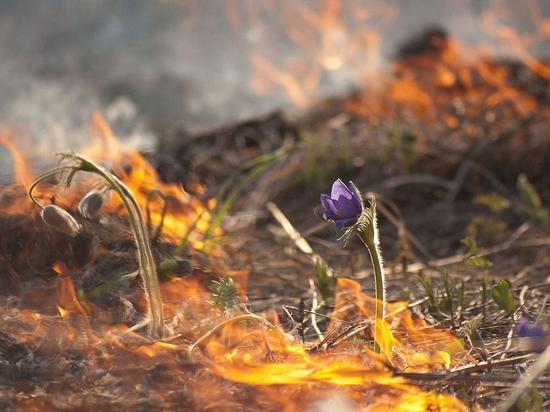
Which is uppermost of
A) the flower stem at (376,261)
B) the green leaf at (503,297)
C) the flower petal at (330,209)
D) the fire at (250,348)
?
the flower petal at (330,209)

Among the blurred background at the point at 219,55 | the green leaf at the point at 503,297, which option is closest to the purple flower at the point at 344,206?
the green leaf at the point at 503,297

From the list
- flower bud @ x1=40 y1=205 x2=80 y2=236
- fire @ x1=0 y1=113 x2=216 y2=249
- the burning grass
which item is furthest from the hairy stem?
fire @ x1=0 y1=113 x2=216 y2=249

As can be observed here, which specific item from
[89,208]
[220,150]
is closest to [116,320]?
[89,208]

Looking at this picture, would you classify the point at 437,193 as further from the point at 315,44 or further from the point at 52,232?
the point at 315,44

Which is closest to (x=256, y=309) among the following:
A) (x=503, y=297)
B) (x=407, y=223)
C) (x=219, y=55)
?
(x=503, y=297)

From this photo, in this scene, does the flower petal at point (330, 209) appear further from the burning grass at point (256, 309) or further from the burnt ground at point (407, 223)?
the burnt ground at point (407, 223)

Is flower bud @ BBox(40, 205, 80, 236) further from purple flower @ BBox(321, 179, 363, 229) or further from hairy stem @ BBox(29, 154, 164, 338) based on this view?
purple flower @ BBox(321, 179, 363, 229)

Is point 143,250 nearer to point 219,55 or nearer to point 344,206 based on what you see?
point 344,206
